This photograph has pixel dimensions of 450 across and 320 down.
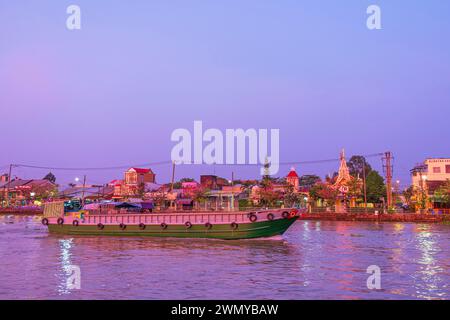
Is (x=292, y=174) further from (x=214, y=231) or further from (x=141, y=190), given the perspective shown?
(x=214, y=231)

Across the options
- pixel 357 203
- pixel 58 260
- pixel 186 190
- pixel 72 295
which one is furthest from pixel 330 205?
pixel 72 295

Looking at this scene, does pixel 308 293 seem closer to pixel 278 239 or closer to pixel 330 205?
pixel 278 239

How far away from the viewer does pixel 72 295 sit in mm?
16703

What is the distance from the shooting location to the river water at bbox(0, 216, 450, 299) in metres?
17.2

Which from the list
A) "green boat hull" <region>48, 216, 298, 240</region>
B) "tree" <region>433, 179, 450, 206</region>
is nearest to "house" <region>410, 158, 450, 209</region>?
"tree" <region>433, 179, 450, 206</region>

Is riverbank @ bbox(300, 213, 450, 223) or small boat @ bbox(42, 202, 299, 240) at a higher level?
small boat @ bbox(42, 202, 299, 240)

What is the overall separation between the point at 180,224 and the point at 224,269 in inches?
613

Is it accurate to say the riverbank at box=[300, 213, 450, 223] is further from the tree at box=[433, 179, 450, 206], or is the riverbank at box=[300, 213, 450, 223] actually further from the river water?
the river water

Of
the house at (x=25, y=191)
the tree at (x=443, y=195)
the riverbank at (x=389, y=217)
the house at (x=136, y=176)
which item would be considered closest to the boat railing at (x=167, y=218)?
the riverbank at (x=389, y=217)

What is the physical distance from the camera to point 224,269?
22.6 m

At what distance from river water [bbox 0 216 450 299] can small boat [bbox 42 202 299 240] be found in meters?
1.00

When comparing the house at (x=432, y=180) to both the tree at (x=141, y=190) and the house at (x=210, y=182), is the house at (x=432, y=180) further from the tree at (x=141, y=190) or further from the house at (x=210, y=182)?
the tree at (x=141, y=190)

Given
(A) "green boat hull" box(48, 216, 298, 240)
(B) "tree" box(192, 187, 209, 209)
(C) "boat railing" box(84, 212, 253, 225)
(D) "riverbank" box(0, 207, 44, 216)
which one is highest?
(B) "tree" box(192, 187, 209, 209)

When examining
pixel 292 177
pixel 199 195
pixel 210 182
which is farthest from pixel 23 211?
pixel 292 177
